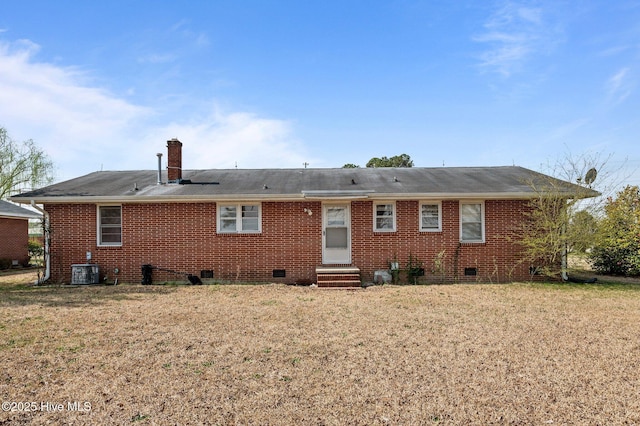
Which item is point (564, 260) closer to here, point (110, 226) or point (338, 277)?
point (338, 277)

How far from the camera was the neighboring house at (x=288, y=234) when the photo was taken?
37.9 feet

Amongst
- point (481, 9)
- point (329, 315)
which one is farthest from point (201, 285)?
point (481, 9)

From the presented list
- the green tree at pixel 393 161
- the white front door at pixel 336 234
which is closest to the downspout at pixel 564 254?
the white front door at pixel 336 234

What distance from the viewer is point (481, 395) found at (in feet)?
12.4

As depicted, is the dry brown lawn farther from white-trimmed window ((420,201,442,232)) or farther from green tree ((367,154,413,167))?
green tree ((367,154,413,167))

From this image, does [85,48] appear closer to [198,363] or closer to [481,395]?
[198,363]

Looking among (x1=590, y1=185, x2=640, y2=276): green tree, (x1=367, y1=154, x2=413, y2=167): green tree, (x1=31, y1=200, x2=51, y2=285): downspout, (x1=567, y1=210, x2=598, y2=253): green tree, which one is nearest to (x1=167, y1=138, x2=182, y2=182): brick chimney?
(x1=31, y1=200, x2=51, y2=285): downspout

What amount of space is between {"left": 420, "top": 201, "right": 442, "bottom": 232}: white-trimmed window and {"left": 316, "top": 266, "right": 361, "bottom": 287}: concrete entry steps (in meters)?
2.69

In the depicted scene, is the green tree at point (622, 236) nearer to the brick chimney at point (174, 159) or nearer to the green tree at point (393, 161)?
the brick chimney at point (174, 159)

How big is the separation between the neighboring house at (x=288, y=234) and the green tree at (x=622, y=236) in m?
4.17

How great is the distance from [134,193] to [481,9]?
11483 mm

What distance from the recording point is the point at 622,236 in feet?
44.2

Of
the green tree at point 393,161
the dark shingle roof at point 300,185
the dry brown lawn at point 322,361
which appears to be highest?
the green tree at point 393,161

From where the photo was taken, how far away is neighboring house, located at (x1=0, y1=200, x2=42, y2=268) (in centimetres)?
1784
